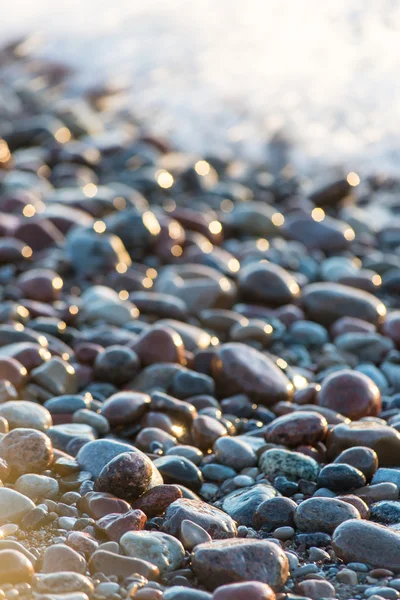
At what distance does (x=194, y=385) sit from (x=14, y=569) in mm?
1463

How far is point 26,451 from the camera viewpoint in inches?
94.9

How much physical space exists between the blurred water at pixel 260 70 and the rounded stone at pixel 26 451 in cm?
470

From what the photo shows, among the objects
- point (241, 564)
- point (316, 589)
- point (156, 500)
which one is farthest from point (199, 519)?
point (316, 589)

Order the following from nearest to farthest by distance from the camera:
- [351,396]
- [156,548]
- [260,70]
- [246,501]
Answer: [156,548], [246,501], [351,396], [260,70]

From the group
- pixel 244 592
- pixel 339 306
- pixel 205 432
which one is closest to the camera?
pixel 244 592

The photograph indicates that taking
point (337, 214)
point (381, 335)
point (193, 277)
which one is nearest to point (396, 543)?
point (381, 335)

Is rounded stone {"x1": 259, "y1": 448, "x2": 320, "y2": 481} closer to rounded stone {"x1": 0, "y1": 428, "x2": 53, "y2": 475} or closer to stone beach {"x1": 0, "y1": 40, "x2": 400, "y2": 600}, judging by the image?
stone beach {"x1": 0, "y1": 40, "x2": 400, "y2": 600}

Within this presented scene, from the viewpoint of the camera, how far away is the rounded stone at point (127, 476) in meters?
2.26

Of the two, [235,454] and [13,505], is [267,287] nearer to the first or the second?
[235,454]

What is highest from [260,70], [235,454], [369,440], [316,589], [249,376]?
[316,589]

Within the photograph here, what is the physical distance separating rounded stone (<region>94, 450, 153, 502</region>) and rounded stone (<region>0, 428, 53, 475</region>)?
22cm

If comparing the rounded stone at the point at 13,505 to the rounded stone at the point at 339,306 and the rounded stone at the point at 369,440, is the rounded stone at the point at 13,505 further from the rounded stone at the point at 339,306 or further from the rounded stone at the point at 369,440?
the rounded stone at the point at 339,306

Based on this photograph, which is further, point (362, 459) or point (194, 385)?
point (194, 385)

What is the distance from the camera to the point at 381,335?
3.94m
